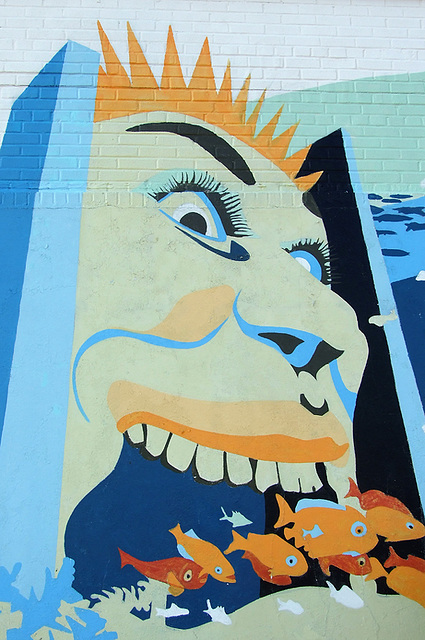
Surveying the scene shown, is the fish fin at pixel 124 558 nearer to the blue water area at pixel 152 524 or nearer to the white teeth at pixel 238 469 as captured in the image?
the blue water area at pixel 152 524

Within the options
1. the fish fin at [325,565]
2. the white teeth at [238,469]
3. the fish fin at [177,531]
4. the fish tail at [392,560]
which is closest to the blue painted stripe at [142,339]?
the white teeth at [238,469]

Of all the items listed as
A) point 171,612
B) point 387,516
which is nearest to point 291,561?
point 387,516

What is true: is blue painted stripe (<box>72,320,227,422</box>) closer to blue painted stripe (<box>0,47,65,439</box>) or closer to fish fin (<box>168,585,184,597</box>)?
blue painted stripe (<box>0,47,65,439</box>)

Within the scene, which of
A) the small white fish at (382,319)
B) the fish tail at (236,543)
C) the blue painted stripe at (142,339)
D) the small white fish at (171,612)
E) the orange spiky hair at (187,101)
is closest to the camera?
the small white fish at (171,612)

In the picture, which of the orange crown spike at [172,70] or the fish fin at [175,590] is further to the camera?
the orange crown spike at [172,70]

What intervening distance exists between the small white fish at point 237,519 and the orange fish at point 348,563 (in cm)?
55

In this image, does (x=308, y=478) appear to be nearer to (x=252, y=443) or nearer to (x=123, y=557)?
(x=252, y=443)

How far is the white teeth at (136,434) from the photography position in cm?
350

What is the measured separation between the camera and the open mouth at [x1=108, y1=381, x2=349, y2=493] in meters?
3.48

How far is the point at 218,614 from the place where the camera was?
3.31m

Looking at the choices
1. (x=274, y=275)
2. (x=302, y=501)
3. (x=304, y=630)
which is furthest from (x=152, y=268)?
(x=304, y=630)

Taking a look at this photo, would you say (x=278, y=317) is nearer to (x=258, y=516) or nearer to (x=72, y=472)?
(x=258, y=516)

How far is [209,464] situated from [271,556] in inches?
28.0

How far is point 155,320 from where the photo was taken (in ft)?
12.2
